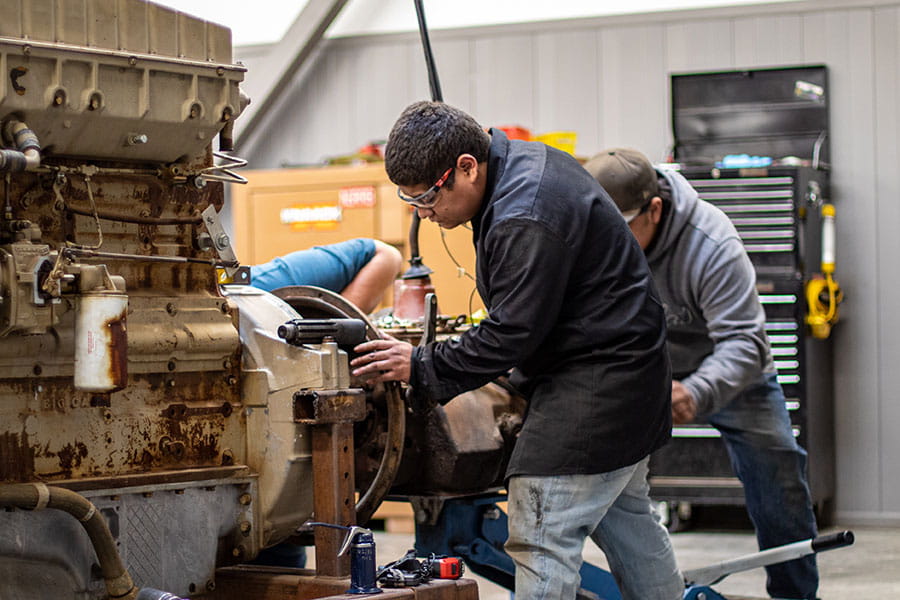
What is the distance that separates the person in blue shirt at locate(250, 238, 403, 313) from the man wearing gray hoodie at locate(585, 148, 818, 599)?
0.59 m

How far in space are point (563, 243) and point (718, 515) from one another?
11.1ft

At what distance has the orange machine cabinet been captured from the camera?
16.4ft

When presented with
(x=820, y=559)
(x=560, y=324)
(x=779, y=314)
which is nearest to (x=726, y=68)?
(x=779, y=314)

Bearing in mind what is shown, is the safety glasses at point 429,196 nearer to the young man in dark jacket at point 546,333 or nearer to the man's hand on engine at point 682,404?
the young man in dark jacket at point 546,333

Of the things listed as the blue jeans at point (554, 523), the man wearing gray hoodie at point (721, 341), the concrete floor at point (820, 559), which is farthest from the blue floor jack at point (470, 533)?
the concrete floor at point (820, 559)

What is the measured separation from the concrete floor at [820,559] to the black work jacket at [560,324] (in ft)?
5.91

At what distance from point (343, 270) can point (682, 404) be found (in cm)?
87

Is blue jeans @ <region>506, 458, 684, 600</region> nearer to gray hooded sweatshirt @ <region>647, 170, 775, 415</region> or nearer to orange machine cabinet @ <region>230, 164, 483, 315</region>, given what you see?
gray hooded sweatshirt @ <region>647, 170, 775, 415</region>

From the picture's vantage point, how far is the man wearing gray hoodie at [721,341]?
9.57ft

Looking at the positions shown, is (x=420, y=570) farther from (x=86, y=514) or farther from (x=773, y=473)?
(x=773, y=473)

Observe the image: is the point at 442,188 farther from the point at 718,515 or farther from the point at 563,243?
the point at 718,515

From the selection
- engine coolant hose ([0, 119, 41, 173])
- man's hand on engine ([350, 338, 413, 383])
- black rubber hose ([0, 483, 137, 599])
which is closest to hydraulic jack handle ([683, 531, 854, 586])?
man's hand on engine ([350, 338, 413, 383])

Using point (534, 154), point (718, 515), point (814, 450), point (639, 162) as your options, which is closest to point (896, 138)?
point (814, 450)

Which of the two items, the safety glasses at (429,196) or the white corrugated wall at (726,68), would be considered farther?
the white corrugated wall at (726,68)
